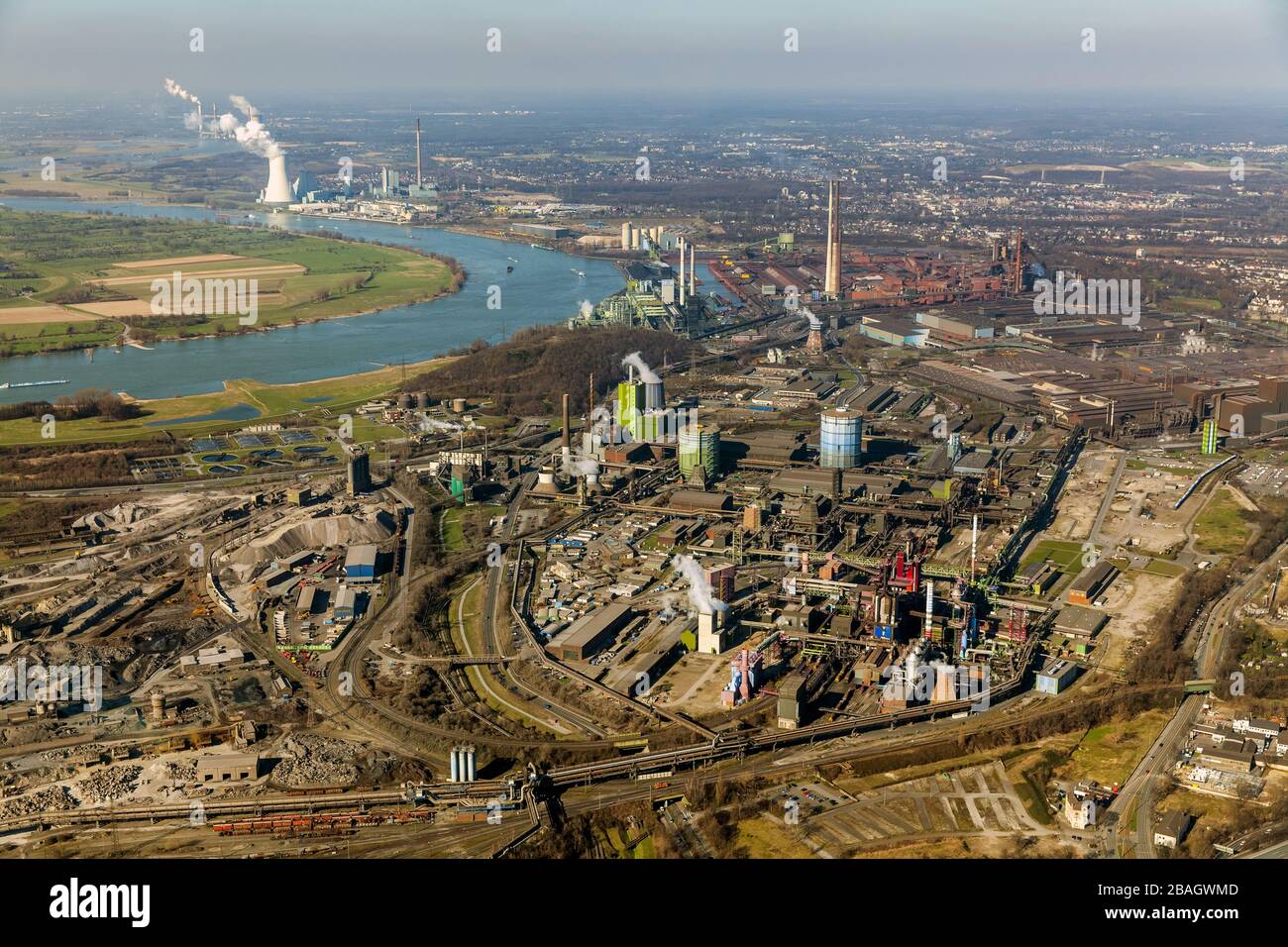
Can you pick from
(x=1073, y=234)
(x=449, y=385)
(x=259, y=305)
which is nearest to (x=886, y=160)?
(x=1073, y=234)

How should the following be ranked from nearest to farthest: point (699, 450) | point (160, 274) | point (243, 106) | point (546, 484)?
1. point (546, 484)
2. point (699, 450)
3. point (160, 274)
4. point (243, 106)

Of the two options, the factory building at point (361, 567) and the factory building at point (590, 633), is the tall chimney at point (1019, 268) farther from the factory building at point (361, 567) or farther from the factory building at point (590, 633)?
the factory building at point (361, 567)

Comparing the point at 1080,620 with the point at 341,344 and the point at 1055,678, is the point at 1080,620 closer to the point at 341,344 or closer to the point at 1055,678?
the point at 1055,678

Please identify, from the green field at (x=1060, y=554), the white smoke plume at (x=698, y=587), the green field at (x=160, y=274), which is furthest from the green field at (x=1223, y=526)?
the green field at (x=160, y=274)

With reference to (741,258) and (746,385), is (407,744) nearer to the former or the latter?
(746,385)

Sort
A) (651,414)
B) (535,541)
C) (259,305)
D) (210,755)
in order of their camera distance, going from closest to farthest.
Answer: (210,755) → (535,541) → (651,414) → (259,305)

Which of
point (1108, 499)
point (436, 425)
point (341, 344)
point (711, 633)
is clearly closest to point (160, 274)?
point (341, 344)
